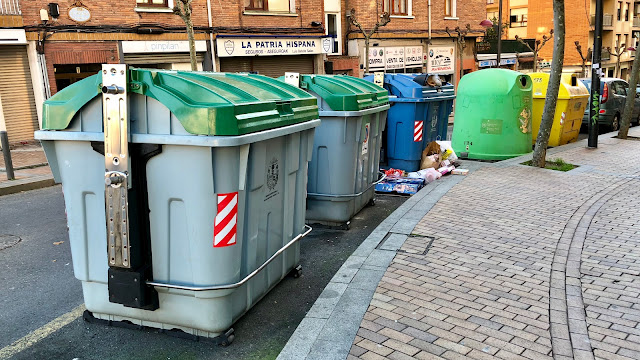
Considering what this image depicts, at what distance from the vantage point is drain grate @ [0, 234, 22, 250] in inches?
236

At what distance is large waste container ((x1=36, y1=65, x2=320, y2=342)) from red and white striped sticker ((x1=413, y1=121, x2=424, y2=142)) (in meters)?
5.48

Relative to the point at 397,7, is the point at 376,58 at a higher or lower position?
lower

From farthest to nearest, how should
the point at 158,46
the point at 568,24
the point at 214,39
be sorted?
1. the point at 568,24
2. the point at 214,39
3. the point at 158,46

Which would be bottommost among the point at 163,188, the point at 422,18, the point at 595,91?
the point at 163,188

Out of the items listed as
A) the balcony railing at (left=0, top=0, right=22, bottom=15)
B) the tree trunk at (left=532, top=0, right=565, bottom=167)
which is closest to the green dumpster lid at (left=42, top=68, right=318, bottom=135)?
the tree trunk at (left=532, top=0, right=565, bottom=167)

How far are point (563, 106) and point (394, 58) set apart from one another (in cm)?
1481

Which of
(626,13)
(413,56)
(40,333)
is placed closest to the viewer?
(40,333)

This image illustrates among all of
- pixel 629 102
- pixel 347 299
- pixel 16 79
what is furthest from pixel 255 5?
pixel 347 299

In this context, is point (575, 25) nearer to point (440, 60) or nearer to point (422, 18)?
point (440, 60)

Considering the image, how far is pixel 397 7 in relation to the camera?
27031mm

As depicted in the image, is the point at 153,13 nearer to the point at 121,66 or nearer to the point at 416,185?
the point at 416,185

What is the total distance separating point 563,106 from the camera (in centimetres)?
1276

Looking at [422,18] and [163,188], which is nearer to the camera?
[163,188]

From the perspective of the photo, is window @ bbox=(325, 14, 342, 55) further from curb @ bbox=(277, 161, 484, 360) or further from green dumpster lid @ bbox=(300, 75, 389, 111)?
curb @ bbox=(277, 161, 484, 360)
